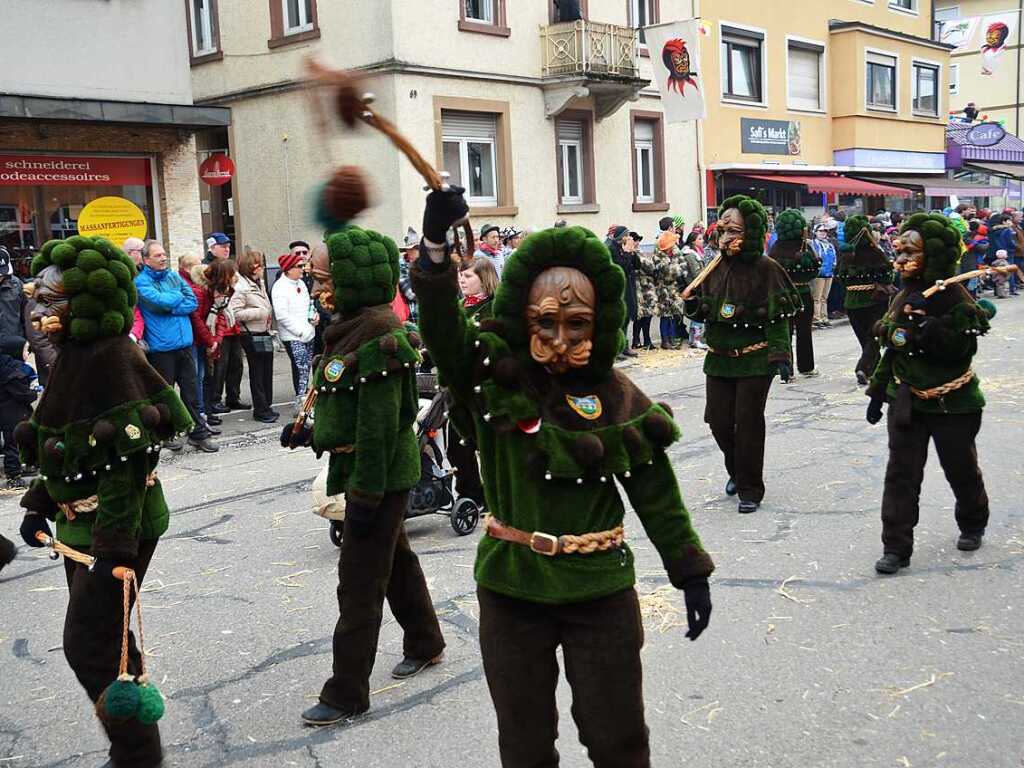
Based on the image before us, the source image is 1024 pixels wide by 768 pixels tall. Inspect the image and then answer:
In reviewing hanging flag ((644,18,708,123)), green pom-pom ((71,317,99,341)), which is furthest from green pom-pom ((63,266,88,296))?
hanging flag ((644,18,708,123))

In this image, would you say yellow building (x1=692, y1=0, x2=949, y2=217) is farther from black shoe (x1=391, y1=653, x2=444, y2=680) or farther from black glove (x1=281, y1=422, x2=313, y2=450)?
black shoe (x1=391, y1=653, x2=444, y2=680)

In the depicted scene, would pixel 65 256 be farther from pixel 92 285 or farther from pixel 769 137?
pixel 769 137

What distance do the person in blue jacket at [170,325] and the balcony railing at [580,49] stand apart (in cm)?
1224

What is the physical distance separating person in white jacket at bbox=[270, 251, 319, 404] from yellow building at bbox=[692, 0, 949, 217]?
51.9 feet

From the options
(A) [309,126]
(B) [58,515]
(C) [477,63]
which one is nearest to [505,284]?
(A) [309,126]

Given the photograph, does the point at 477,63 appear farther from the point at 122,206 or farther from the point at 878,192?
the point at 878,192

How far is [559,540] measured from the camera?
3354 mm

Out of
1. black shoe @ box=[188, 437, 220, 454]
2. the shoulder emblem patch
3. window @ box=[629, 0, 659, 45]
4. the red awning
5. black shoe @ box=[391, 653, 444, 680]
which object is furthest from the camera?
the red awning

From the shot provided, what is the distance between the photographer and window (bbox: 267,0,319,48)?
19.4m

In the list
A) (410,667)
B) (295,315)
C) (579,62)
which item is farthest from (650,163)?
(410,667)

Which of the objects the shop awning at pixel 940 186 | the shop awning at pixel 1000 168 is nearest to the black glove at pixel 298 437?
the shop awning at pixel 940 186

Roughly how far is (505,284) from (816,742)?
221 cm

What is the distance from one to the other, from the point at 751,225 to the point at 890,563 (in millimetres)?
2655

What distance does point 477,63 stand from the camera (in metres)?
20.2
